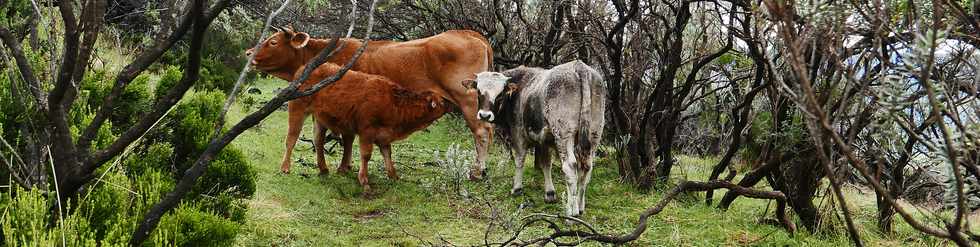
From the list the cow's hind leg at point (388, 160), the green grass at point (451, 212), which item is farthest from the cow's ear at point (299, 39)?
the cow's hind leg at point (388, 160)

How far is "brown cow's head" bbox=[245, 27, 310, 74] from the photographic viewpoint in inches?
368

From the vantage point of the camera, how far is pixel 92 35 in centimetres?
289

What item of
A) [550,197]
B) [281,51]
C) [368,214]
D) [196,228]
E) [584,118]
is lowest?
[368,214]

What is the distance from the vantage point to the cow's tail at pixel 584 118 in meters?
6.90

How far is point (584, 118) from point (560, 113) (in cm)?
23

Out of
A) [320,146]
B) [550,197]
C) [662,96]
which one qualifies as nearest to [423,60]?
[320,146]

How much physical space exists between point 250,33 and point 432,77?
23.1 ft

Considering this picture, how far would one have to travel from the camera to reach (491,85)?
24.5ft

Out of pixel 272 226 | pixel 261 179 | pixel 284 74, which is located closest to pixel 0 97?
pixel 272 226

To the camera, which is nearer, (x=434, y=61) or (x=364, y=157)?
(x=364, y=157)

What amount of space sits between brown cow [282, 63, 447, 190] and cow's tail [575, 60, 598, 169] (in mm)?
1813

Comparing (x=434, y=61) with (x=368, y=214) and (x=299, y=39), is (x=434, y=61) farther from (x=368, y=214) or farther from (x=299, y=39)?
(x=368, y=214)

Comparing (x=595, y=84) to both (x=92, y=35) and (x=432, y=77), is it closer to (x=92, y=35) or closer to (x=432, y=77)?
(x=432, y=77)

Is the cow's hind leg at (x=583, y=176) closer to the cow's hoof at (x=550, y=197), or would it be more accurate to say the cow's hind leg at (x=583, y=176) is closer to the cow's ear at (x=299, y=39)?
the cow's hoof at (x=550, y=197)
